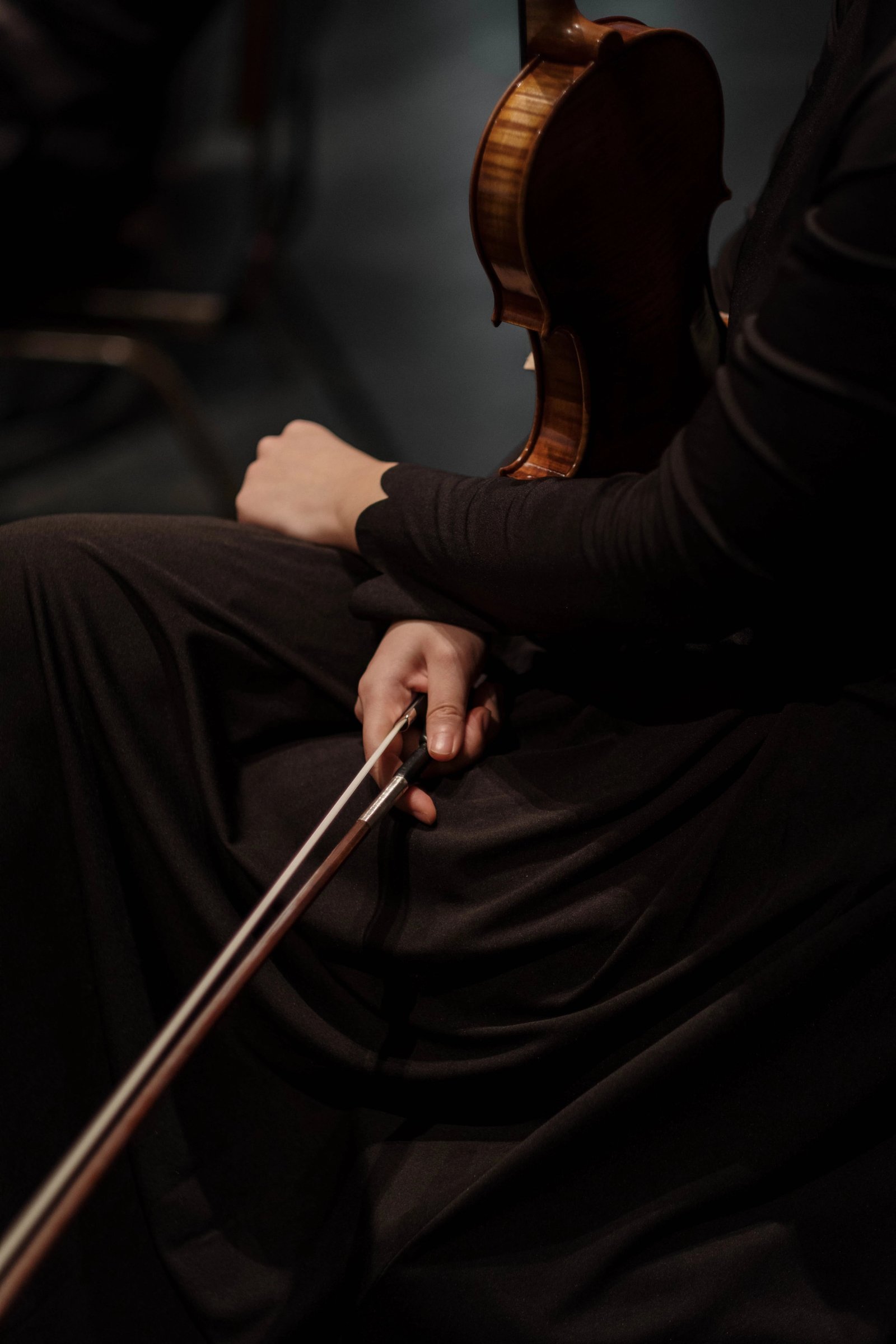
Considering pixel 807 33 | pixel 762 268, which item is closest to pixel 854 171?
pixel 762 268

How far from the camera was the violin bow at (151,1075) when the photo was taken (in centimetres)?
36

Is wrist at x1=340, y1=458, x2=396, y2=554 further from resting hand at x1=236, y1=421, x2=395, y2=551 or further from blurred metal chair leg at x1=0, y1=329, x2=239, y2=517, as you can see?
blurred metal chair leg at x1=0, y1=329, x2=239, y2=517

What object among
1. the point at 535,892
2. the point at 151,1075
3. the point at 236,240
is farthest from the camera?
the point at 236,240

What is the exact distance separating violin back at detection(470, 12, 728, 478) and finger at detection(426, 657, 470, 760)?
0.44 feet

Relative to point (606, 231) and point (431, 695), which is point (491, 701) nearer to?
point (431, 695)

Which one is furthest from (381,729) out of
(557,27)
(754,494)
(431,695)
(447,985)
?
(557,27)

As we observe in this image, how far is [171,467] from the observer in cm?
189

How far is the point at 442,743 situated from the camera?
0.60 metres

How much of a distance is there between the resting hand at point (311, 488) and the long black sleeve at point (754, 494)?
0.20ft

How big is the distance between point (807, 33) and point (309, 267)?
Answer: 117 centimetres

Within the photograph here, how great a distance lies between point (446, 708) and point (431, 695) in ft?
0.05

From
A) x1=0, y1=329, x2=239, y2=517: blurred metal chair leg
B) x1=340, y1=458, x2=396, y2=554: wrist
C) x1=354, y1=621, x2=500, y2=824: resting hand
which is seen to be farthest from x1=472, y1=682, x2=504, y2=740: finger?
x1=0, y1=329, x2=239, y2=517: blurred metal chair leg

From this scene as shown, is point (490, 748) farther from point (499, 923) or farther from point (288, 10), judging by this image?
point (288, 10)

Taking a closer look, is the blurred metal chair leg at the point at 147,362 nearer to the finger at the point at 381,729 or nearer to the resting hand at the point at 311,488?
the resting hand at the point at 311,488
